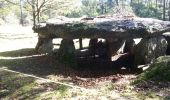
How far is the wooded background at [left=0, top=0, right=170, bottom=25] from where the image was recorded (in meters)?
28.6

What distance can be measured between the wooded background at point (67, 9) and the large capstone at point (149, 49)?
4206 mm

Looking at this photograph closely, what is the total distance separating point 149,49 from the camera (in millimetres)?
16609

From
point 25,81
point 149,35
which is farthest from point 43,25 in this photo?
Result: point 25,81

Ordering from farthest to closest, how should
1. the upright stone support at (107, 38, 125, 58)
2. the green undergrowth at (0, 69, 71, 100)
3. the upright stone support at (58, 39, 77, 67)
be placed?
the upright stone support at (107, 38, 125, 58), the upright stone support at (58, 39, 77, 67), the green undergrowth at (0, 69, 71, 100)

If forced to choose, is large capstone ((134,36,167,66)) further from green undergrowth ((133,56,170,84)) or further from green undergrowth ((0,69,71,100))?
green undergrowth ((0,69,71,100))

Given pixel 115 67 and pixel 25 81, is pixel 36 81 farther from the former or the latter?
pixel 115 67

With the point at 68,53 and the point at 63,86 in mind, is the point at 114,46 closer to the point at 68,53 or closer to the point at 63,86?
Result: the point at 68,53

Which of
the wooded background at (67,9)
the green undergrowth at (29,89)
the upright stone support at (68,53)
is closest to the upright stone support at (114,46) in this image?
the wooded background at (67,9)

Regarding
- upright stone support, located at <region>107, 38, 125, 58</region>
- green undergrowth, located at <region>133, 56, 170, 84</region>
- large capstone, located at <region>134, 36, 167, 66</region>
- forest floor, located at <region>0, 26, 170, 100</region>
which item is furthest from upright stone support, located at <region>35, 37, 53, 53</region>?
green undergrowth, located at <region>133, 56, 170, 84</region>

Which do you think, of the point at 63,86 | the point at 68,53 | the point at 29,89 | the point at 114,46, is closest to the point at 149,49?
the point at 114,46

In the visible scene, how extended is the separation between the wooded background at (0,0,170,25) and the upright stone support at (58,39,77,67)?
496 cm

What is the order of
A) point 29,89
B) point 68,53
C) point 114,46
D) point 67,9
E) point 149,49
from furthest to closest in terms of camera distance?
point 67,9 < point 114,46 < point 68,53 < point 149,49 < point 29,89

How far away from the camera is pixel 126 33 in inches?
622

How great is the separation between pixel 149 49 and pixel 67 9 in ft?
47.6
